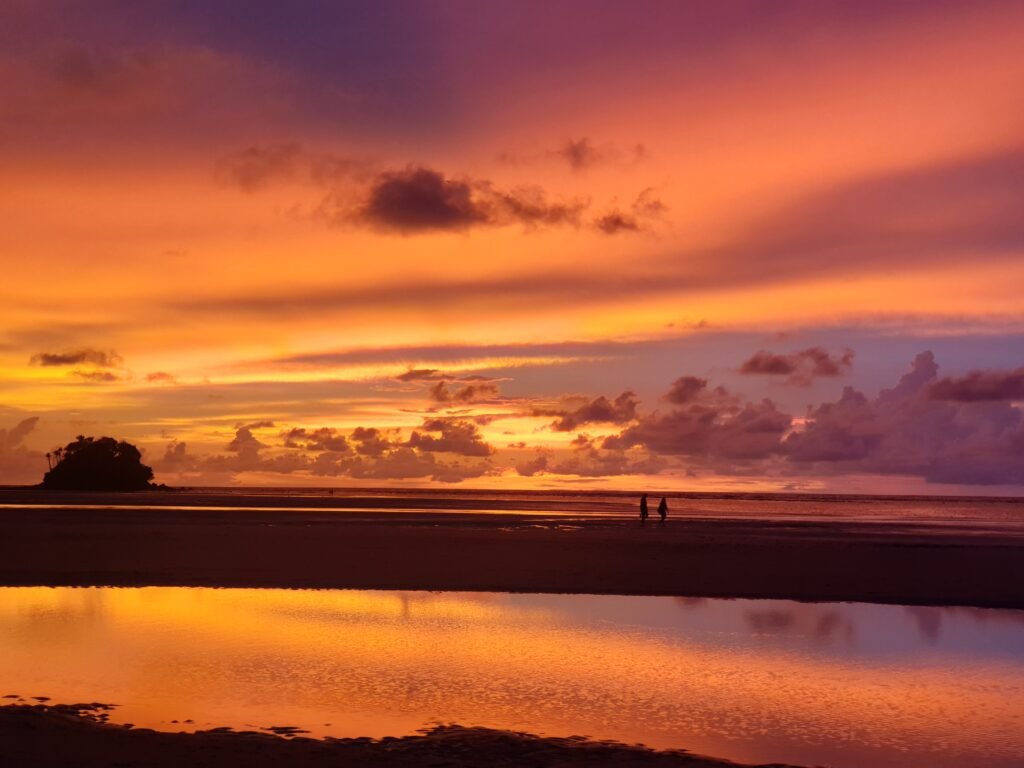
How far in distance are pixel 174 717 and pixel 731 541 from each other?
137 feet

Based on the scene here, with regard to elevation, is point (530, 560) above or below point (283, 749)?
below

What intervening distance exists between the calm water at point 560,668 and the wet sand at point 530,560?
3.46 metres

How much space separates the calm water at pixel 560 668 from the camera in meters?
14.6

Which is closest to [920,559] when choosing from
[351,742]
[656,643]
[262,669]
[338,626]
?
[656,643]

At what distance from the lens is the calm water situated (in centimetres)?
1457

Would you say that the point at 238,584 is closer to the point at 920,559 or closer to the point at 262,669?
the point at 262,669

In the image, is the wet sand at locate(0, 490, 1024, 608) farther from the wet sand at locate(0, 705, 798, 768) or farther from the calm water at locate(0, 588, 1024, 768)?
the wet sand at locate(0, 705, 798, 768)

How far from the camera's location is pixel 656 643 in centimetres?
2214

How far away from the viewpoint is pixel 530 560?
133ft

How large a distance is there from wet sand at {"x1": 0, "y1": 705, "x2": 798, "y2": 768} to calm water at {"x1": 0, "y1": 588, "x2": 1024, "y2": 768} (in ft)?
2.34

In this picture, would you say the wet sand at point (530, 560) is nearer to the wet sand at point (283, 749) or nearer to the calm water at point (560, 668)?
the calm water at point (560, 668)

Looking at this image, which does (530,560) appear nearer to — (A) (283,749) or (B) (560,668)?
(B) (560,668)

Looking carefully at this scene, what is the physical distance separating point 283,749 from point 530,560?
28107 mm

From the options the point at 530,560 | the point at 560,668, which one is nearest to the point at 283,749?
the point at 560,668
